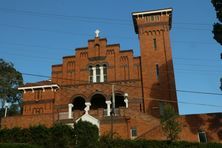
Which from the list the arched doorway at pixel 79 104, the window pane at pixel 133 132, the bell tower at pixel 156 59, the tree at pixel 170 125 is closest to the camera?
the tree at pixel 170 125

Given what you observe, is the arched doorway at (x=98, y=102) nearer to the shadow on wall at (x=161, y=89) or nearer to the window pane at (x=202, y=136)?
the shadow on wall at (x=161, y=89)

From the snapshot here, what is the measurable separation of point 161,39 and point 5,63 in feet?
Answer: 101

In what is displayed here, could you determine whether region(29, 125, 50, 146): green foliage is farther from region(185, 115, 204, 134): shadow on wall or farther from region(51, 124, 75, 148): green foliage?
region(185, 115, 204, 134): shadow on wall

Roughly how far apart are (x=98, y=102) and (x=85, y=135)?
19.1 m

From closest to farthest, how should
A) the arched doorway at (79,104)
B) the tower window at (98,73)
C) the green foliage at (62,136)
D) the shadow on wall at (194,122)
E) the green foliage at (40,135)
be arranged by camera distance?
the green foliage at (62,136) < the green foliage at (40,135) < the shadow on wall at (194,122) < the tower window at (98,73) < the arched doorway at (79,104)

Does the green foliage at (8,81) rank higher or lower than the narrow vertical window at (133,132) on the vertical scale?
higher

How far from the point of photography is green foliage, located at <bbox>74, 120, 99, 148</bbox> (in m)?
25.9

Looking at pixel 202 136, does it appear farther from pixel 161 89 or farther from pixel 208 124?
pixel 161 89

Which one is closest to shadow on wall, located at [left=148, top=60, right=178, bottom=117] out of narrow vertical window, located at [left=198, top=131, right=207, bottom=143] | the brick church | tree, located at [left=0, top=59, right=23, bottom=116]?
the brick church

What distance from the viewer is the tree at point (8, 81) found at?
200ft

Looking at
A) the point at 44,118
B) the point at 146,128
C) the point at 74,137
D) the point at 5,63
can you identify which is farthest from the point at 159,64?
the point at 5,63

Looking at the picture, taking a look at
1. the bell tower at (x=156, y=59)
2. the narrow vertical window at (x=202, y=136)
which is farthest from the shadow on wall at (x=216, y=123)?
the bell tower at (x=156, y=59)

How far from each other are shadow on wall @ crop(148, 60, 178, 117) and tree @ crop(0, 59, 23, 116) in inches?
1127

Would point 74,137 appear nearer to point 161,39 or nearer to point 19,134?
point 19,134
